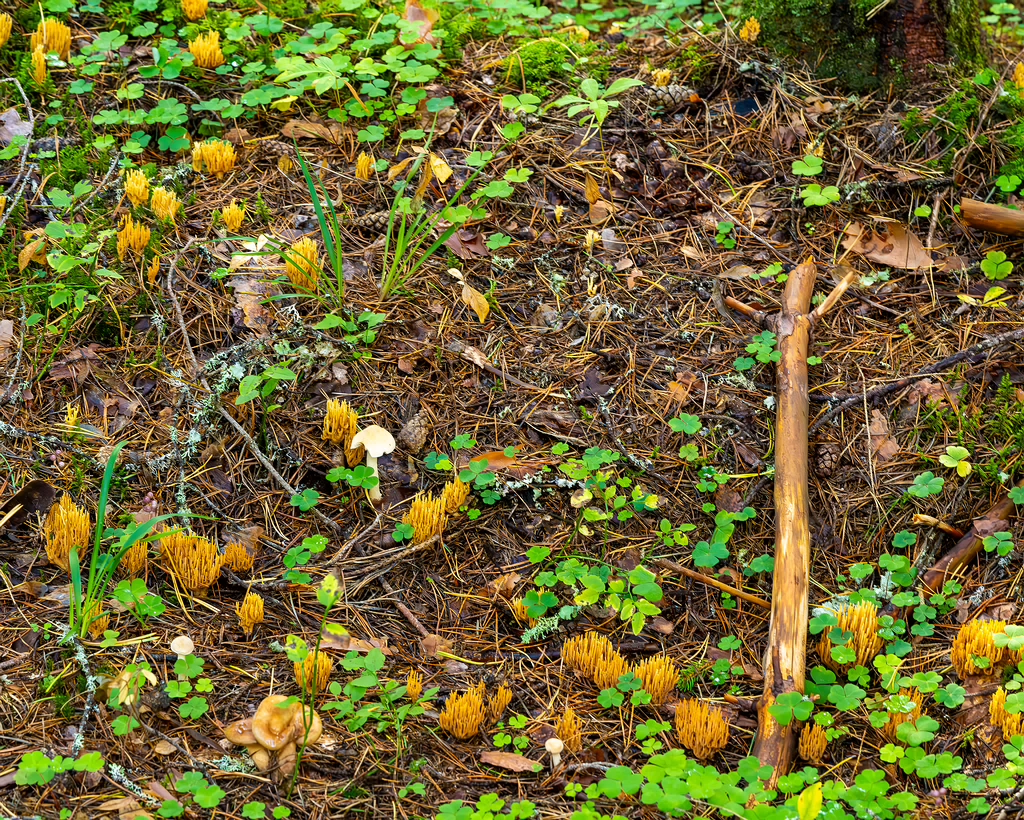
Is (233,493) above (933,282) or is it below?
below

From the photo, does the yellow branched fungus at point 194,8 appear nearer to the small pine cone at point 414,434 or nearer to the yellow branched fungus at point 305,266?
the yellow branched fungus at point 305,266

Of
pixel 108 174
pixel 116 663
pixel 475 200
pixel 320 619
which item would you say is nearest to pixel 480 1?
pixel 475 200

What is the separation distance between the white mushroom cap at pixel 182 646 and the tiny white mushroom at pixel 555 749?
1.26 meters

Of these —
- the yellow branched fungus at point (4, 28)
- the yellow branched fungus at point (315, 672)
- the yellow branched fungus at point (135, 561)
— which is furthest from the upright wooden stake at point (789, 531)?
the yellow branched fungus at point (4, 28)

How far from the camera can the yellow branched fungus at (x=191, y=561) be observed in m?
3.35

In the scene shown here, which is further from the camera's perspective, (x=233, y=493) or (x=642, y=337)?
(x=642, y=337)

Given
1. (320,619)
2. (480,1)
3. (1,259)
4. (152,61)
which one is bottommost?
(320,619)

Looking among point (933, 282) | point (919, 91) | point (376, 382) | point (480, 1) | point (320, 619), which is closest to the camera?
point (320, 619)

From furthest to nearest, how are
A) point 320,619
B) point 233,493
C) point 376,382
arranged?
point 376,382 → point 233,493 → point 320,619

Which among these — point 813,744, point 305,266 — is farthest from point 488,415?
point 813,744

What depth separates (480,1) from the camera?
557 centimetres

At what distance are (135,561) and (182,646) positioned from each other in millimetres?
473

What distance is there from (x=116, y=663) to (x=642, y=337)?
2635 millimetres

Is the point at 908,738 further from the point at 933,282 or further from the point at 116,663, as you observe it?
the point at 116,663
